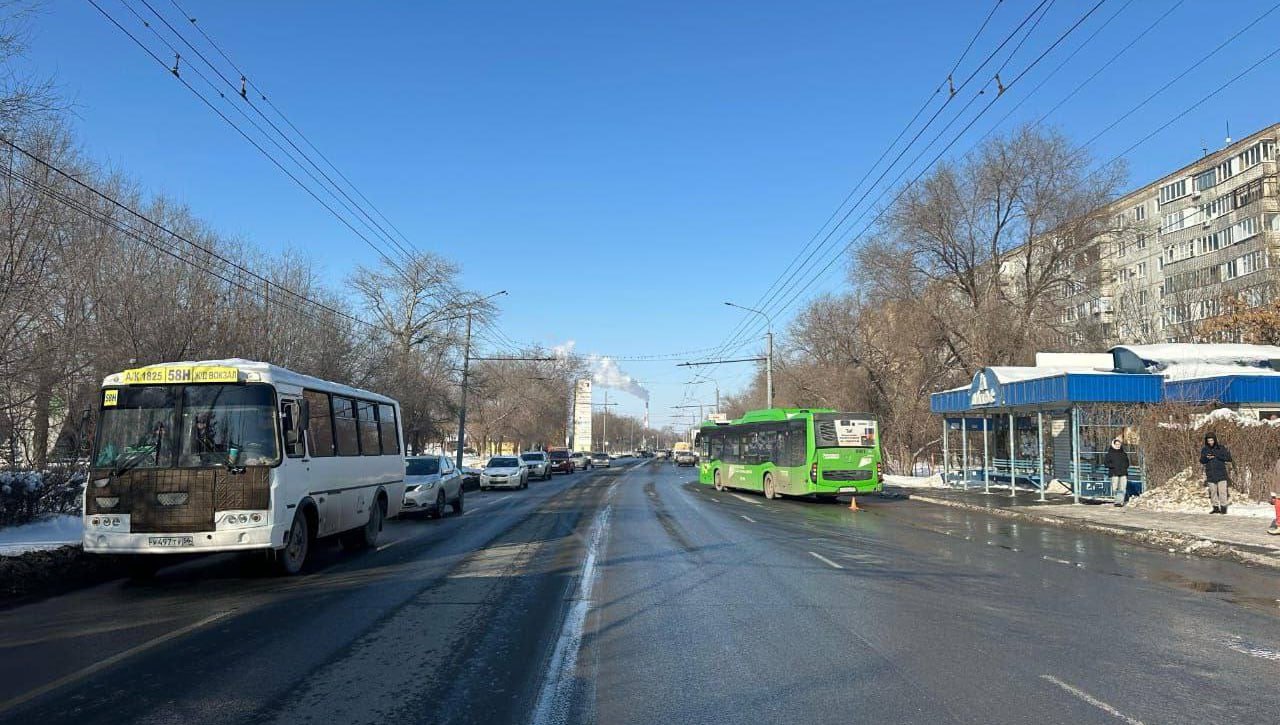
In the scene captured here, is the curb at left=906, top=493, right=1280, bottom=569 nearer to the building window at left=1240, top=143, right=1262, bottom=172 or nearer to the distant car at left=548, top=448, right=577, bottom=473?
the building window at left=1240, top=143, right=1262, bottom=172

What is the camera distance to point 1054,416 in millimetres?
28406

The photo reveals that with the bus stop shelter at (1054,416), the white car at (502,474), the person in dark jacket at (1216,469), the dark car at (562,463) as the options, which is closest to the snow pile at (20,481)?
the bus stop shelter at (1054,416)

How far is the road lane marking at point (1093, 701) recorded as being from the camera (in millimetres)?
5285

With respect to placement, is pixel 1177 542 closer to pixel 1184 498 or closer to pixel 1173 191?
pixel 1184 498

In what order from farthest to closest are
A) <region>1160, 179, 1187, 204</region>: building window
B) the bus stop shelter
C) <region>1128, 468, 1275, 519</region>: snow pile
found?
<region>1160, 179, 1187, 204</region>: building window
the bus stop shelter
<region>1128, 468, 1275, 519</region>: snow pile

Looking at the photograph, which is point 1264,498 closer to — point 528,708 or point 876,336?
point 528,708

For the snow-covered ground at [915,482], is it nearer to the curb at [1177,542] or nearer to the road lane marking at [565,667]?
the curb at [1177,542]

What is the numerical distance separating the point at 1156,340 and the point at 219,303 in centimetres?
4407

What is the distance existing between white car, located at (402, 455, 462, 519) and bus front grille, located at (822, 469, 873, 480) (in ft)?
35.7

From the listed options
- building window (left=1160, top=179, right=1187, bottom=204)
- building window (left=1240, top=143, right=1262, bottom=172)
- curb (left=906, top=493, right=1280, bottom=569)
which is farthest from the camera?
building window (left=1160, top=179, right=1187, bottom=204)

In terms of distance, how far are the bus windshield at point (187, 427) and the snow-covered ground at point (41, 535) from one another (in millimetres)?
1919

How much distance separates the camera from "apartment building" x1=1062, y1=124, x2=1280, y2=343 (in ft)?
134

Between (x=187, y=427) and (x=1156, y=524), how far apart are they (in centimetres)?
1765

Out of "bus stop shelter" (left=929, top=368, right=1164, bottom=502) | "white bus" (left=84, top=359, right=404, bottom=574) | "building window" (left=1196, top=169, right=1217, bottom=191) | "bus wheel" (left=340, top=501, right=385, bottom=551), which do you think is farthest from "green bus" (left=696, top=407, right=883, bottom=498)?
"building window" (left=1196, top=169, right=1217, bottom=191)
